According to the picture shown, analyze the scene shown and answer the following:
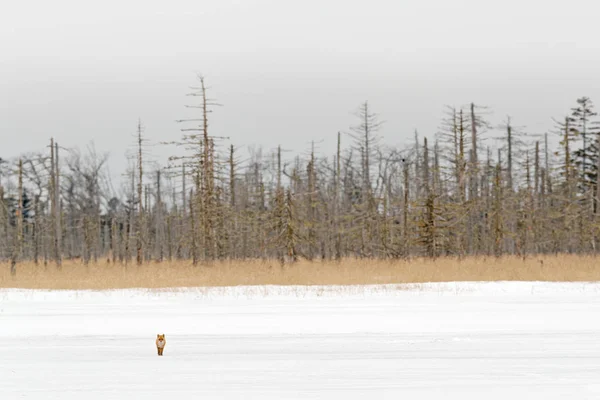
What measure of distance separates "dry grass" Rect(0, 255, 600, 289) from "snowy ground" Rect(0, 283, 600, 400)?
4.50 metres

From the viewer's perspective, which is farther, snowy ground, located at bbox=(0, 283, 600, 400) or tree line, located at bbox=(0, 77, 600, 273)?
tree line, located at bbox=(0, 77, 600, 273)

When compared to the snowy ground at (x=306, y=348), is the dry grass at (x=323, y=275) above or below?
above

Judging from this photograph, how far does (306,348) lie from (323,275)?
1436 centimetres

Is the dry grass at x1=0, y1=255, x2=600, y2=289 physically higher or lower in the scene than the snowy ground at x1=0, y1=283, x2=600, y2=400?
higher

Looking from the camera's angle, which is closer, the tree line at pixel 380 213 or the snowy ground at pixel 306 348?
the snowy ground at pixel 306 348

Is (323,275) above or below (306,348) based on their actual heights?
above

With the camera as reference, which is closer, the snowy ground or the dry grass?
the snowy ground

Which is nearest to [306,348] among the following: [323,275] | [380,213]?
[323,275]

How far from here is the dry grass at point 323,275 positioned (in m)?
23.7

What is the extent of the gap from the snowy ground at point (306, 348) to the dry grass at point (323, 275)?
177 inches

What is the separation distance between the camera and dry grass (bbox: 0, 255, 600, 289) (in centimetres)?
2370

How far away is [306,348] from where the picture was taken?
35.0 feet

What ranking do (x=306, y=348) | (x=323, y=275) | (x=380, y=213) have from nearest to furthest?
(x=306, y=348) < (x=323, y=275) < (x=380, y=213)

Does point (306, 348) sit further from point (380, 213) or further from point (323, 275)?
point (380, 213)
